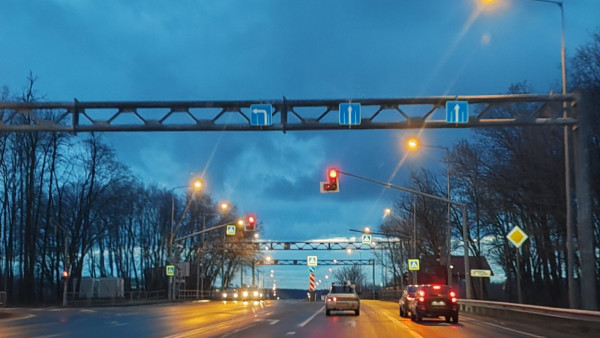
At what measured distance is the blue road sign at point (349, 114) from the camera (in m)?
23.0

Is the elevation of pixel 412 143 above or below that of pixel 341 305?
above

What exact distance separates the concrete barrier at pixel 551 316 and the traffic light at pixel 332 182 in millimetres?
9472

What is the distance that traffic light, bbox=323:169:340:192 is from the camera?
29359 mm

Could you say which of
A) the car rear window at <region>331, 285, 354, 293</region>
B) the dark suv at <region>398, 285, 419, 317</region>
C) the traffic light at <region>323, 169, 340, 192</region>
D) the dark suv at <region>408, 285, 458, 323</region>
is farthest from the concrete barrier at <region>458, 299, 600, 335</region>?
the traffic light at <region>323, 169, 340, 192</region>

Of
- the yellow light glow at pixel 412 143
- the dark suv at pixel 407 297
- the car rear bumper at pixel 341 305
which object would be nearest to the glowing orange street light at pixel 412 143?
the yellow light glow at pixel 412 143

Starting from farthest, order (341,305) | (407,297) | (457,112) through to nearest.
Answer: (341,305) < (407,297) < (457,112)

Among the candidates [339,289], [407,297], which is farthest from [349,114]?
[339,289]

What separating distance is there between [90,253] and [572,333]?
257ft

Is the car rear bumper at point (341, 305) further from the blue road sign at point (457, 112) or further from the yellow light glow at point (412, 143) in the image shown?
the blue road sign at point (457, 112)

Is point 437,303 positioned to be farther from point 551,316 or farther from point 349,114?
point 349,114

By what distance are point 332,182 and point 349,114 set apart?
23.3 ft

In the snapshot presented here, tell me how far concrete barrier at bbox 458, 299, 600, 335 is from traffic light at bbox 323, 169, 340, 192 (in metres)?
9.47

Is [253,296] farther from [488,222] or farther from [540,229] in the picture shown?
[540,229]

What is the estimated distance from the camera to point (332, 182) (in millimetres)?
29531
